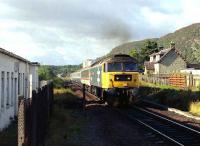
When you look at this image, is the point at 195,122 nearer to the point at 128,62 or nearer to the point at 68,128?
the point at 68,128

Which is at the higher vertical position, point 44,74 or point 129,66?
point 44,74

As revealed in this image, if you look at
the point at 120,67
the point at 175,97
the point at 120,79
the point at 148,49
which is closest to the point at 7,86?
the point at 120,79

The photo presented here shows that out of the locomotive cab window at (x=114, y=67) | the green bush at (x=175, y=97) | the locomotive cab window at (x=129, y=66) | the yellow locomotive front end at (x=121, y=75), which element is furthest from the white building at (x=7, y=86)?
the green bush at (x=175, y=97)

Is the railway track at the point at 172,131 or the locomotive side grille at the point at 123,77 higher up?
the locomotive side grille at the point at 123,77

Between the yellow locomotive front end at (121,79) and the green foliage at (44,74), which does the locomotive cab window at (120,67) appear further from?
the green foliage at (44,74)

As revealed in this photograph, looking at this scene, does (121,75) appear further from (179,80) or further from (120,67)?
(179,80)

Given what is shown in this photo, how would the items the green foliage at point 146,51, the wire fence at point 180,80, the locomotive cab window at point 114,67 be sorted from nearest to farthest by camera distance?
1. the locomotive cab window at point 114,67
2. the wire fence at point 180,80
3. the green foliage at point 146,51

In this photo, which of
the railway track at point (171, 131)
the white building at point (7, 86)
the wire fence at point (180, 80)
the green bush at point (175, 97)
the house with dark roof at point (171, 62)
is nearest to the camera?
the railway track at point (171, 131)

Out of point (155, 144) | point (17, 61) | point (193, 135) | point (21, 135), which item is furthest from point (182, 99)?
point (21, 135)

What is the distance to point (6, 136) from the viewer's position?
15.4m

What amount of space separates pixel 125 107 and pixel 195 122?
365 inches

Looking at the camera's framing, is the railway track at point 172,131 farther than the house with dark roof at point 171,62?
No

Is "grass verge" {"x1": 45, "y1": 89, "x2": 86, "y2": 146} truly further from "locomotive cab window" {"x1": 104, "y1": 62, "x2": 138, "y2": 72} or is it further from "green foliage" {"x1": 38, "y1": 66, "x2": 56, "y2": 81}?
"green foliage" {"x1": 38, "y1": 66, "x2": 56, "y2": 81}

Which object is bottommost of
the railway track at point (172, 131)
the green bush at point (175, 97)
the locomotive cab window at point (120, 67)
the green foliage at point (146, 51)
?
the railway track at point (172, 131)
